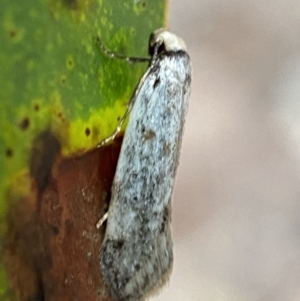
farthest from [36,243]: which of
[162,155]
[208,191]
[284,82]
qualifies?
[284,82]

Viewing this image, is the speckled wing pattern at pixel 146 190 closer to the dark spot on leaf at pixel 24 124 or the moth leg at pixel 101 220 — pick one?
the moth leg at pixel 101 220

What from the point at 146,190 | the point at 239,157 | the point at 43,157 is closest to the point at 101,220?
the point at 146,190

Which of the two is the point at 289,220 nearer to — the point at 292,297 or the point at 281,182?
the point at 281,182

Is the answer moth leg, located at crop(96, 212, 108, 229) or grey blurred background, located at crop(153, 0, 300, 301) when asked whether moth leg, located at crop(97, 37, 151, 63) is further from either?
grey blurred background, located at crop(153, 0, 300, 301)

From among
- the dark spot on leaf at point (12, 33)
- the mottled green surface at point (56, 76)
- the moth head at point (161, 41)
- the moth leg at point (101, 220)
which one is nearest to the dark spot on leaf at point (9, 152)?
the mottled green surface at point (56, 76)

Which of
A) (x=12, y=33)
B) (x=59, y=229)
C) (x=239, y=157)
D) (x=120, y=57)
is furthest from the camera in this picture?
(x=239, y=157)

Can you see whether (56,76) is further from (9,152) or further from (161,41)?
(161,41)

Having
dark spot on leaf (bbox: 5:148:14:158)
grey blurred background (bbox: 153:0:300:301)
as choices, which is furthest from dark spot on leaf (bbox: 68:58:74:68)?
grey blurred background (bbox: 153:0:300:301)
